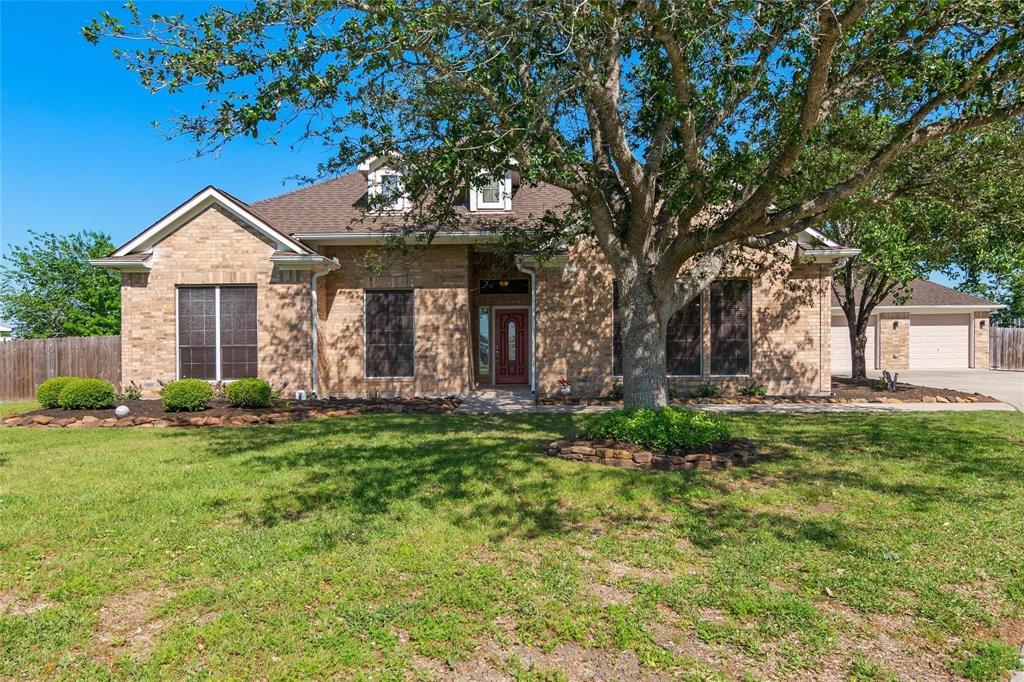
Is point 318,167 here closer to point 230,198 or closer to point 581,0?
point 581,0

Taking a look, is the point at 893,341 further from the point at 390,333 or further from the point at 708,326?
the point at 390,333

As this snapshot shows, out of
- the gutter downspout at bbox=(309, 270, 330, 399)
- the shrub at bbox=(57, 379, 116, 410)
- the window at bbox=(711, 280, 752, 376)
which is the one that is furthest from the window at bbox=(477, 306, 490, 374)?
the shrub at bbox=(57, 379, 116, 410)

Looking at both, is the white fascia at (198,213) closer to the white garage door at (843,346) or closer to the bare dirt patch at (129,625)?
the bare dirt patch at (129,625)

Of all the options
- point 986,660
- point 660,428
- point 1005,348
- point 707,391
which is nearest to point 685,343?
point 707,391

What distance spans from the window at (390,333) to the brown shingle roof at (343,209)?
1820 mm

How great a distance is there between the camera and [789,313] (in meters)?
14.4

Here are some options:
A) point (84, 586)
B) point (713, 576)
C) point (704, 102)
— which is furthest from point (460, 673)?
point (704, 102)

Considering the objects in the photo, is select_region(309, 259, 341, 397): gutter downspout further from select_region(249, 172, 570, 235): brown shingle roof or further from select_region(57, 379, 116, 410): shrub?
select_region(57, 379, 116, 410): shrub

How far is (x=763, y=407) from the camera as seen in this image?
12.4 meters

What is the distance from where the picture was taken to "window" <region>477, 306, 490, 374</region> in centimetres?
1651

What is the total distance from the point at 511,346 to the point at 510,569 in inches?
500

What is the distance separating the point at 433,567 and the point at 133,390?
484 inches

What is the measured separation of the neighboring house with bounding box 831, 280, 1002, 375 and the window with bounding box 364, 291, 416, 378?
19.2m

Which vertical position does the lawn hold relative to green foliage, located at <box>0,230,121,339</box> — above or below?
below
